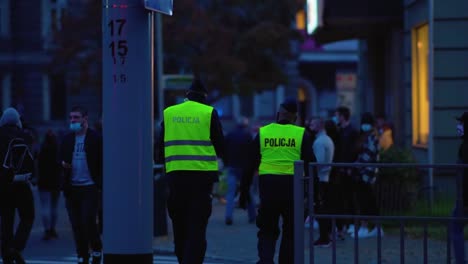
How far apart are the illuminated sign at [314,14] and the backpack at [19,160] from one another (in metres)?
11.1

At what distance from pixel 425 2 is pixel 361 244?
10967mm

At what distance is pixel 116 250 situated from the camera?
6957 millimetres

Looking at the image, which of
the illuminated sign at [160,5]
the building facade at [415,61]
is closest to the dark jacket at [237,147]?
the building facade at [415,61]

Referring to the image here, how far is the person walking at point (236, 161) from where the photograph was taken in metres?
17.9

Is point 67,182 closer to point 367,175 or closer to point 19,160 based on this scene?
point 19,160

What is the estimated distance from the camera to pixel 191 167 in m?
9.26

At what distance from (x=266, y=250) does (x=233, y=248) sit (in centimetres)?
436

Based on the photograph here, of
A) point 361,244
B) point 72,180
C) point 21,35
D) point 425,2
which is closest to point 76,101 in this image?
point 21,35

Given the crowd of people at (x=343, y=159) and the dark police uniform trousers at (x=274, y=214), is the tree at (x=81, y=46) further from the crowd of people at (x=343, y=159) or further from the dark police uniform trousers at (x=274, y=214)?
the dark police uniform trousers at (x=274, y=214)

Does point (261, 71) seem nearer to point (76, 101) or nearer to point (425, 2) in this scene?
point (76, 101)

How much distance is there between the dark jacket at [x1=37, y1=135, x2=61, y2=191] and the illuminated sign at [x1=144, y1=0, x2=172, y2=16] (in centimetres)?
994

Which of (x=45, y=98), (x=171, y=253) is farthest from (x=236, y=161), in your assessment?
(x=45, y=98)

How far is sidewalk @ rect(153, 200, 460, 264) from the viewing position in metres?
8.76

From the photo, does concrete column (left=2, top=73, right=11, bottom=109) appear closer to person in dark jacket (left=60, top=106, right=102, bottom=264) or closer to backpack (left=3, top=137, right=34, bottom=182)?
backpack (left=3, top=137, right=34, bottom=182)
